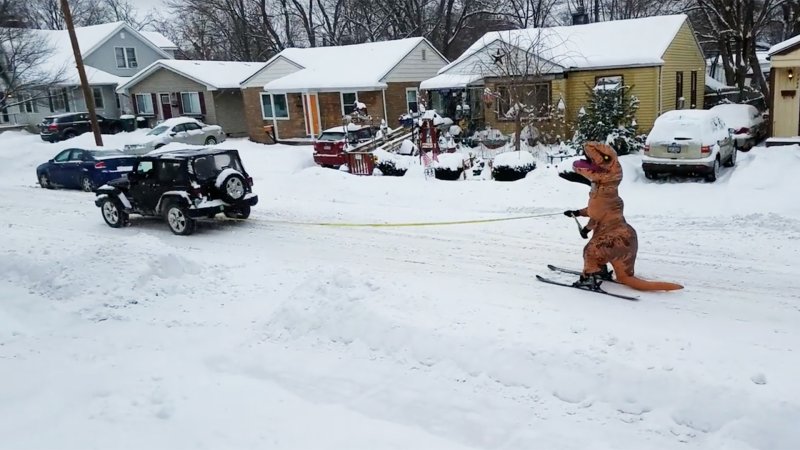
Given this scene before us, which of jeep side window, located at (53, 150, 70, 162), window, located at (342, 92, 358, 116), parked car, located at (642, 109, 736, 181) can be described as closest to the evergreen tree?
parked car, located at (642, 109, 736, 181)

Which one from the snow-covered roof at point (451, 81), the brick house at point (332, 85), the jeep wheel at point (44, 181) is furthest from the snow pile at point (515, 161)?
the jeep wheel at point (44, 181)

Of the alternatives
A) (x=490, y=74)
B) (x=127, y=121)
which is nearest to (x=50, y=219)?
(x=490, y=74)

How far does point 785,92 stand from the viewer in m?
18.9

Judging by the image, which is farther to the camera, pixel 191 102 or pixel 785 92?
pixel 191 102

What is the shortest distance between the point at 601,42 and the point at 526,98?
411 cm

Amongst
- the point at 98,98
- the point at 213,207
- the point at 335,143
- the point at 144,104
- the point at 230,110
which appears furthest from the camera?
the point at 98,98

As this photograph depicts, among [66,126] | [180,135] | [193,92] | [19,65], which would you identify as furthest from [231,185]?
[66,126]

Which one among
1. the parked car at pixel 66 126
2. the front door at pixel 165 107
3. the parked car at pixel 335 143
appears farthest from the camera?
the front door at pixel 165 107

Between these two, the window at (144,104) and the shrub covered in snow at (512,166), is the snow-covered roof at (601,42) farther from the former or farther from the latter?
the window at (144,104)

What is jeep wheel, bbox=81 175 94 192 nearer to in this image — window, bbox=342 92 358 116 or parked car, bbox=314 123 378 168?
parked car, bbox=314 123 378 168

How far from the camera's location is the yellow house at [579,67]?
22.3m

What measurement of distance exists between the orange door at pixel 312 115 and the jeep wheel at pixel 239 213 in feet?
56.2

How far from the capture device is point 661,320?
682 centimetres

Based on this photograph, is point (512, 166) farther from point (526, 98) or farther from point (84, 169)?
point (84, 169)
